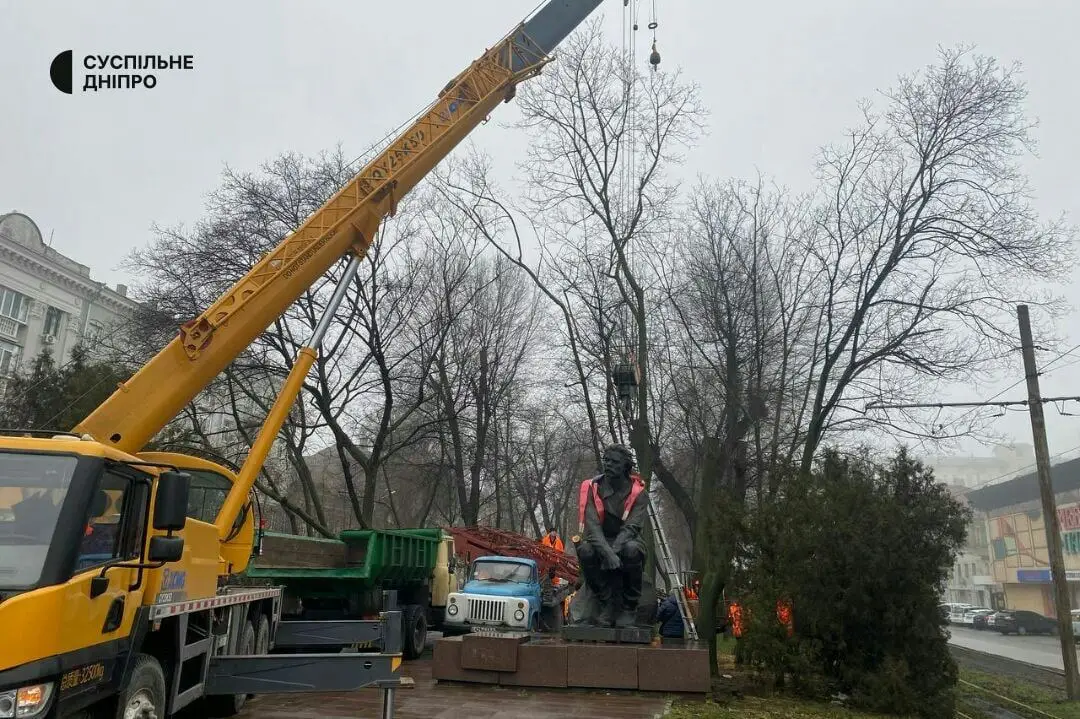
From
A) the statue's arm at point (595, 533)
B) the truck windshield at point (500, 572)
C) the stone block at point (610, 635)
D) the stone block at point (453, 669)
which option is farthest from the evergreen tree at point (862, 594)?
the truck windshield at point (500, 572)

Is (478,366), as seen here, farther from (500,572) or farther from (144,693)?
(144,693)

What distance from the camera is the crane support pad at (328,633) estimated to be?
8719 millimetres

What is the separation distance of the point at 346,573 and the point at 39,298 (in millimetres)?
31027

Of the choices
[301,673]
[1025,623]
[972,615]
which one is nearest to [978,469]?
[972,615]

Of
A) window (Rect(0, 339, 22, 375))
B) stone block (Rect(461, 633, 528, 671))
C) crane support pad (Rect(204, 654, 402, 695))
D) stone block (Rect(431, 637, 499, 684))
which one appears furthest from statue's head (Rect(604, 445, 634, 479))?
window (Rect(0, 339, 22, 375))

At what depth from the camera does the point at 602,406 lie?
22.9 m

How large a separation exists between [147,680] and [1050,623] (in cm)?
4245

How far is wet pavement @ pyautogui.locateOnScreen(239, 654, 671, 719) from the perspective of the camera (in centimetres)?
886

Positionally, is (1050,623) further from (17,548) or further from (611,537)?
(17,548)

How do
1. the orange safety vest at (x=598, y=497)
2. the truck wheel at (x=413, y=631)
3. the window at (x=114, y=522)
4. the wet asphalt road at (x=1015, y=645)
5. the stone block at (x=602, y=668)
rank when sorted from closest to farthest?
the window at (x=114, y=522)
the stone block at (x=602, y=668)
the orange safety vest at (x=598, y=497)
the truck wheel at (x=413, y=631)
the wet asphalt road at (x=1015, y=645)

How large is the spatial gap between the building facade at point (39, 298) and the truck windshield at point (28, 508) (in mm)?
31188

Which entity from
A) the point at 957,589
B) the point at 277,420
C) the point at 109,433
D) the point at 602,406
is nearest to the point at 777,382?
the point at 602,406

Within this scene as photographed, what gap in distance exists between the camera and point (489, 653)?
36.2 ft

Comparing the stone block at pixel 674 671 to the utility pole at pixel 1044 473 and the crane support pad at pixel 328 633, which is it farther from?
the utility pole at pixel 1044 473
